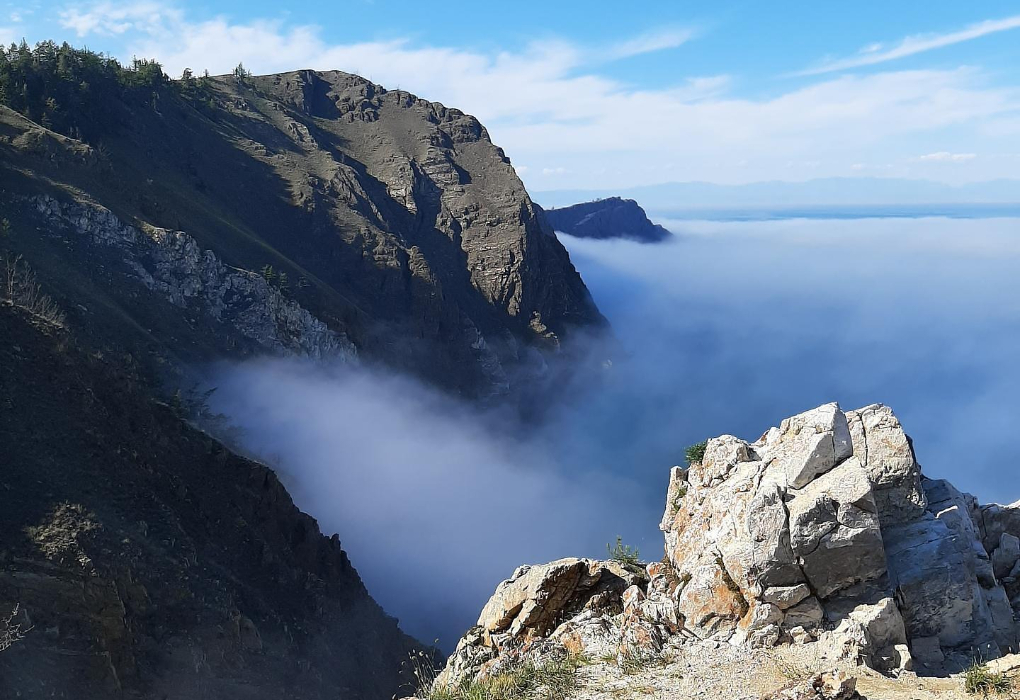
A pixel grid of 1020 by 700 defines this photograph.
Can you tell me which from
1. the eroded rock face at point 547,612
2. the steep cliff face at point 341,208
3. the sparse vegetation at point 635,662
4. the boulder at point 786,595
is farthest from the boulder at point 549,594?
the steep cliff face at point 341,208

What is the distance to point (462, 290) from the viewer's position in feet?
403

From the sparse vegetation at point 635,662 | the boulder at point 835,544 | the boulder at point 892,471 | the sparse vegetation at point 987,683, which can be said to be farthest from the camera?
the boulder at point 892,471

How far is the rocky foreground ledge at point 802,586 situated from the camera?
15148 millimetres

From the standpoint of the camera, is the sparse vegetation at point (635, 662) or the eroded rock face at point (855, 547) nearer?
the sparse vegetation at point (635, 662)

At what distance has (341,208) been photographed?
10575cm

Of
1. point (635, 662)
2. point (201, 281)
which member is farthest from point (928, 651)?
point (201, 281)

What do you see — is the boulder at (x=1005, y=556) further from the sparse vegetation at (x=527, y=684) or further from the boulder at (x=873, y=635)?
the sparse vegetation at (x=527, y=684)

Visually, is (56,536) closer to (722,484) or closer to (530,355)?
(722,484)

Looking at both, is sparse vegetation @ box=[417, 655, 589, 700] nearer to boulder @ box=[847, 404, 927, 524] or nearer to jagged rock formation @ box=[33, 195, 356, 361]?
boulder @ box=[847, 404, 927, 524]

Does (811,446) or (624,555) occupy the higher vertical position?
(811,446)

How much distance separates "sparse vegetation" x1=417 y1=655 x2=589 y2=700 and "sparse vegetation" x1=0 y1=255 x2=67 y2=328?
3170cm

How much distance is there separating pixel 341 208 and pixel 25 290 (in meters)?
67.1

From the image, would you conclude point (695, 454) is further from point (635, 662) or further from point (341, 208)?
point (341, 208)

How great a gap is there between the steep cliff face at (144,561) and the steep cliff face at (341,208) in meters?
15.4
